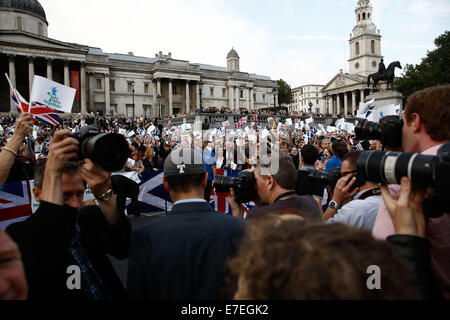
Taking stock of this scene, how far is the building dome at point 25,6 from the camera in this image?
163 ft

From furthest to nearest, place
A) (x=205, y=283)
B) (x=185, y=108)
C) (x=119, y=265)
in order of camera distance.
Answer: (x=185, y=108), (x=119, y=265), (x=205, y=283)

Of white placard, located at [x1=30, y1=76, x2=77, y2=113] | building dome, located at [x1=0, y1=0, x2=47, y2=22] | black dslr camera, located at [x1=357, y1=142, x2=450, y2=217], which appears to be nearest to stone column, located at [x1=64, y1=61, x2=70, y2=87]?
building dome, located at [x1=0, y1=0, x2=47, y2=22]

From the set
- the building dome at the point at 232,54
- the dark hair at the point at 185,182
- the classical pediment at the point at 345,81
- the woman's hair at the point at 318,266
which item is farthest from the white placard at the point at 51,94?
the classical pediment at the point at 345,81

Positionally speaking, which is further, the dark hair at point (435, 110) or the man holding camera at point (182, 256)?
the dark hair at point (435, 110)

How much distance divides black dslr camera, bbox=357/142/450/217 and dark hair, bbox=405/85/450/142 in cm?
47

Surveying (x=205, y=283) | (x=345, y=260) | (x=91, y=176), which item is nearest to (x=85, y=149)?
(x=91, y=176)

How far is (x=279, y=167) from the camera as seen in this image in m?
2.85

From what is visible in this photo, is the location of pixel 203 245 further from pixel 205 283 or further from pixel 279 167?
pixel 279 167

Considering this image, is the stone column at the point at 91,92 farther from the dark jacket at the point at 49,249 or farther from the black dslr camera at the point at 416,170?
the black dslr camera at the point at 416,170

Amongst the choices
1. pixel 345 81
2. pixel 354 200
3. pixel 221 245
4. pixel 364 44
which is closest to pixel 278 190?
pixel 354 200

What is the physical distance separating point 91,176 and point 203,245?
0.88 meters

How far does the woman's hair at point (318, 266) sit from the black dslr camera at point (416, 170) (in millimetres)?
541

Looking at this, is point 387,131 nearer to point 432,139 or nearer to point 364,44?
point 432,139

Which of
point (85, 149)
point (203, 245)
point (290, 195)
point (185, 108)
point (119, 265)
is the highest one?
point (185, 108)
